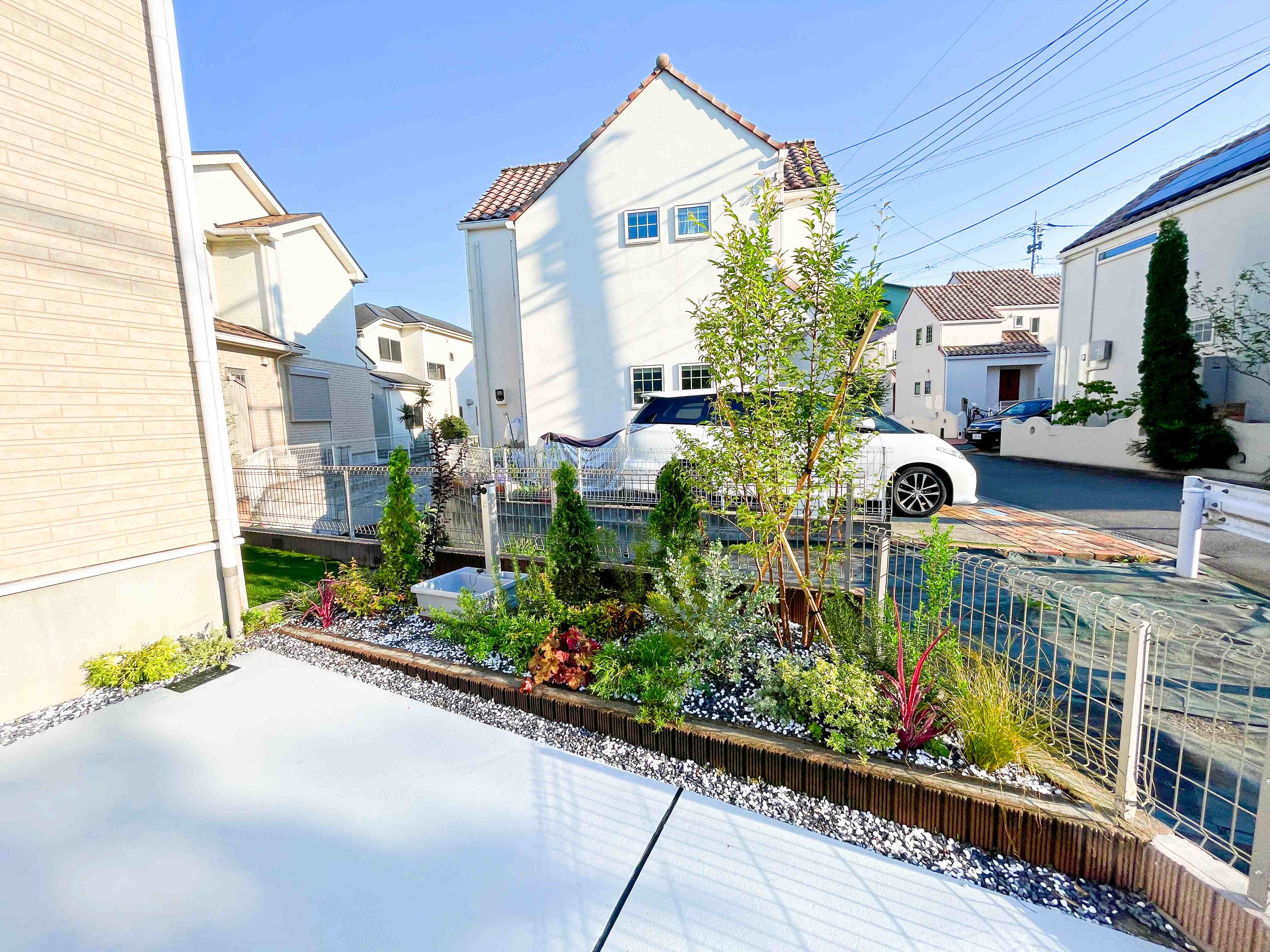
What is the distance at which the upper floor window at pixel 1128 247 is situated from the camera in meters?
12.1

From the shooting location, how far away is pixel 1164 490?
855 centimetres

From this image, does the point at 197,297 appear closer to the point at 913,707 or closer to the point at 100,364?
the point at 100,364

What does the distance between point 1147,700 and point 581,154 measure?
38.3 ft

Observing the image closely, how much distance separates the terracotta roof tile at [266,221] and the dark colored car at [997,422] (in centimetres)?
1915

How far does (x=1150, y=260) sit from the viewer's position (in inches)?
430

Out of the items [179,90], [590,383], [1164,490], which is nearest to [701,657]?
[179,90]

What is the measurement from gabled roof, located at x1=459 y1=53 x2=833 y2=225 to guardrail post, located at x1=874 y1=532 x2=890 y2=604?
685 cm

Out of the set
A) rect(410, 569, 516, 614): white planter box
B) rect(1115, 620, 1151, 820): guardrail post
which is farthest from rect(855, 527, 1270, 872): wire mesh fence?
rect(410, 569, 516, 614): white planter box

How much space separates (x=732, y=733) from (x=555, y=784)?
2.93 ft

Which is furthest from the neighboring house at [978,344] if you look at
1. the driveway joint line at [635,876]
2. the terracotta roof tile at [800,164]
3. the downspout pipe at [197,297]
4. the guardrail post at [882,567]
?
the downspout pipe at [197,297]

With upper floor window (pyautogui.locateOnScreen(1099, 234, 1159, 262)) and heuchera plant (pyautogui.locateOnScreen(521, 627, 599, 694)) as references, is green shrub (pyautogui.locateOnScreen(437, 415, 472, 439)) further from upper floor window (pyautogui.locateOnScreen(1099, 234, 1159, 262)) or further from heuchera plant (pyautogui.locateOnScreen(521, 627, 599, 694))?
upper floor window (pyautogui.locateOnScreen(1099, 234, 1159, 262))

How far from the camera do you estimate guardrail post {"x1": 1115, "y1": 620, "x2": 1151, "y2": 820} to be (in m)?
1.94

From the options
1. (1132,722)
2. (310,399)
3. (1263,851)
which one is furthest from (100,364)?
(310,399)

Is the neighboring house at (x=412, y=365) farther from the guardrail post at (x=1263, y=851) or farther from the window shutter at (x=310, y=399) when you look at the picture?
the guardrail post at (x=1263, y=851)
